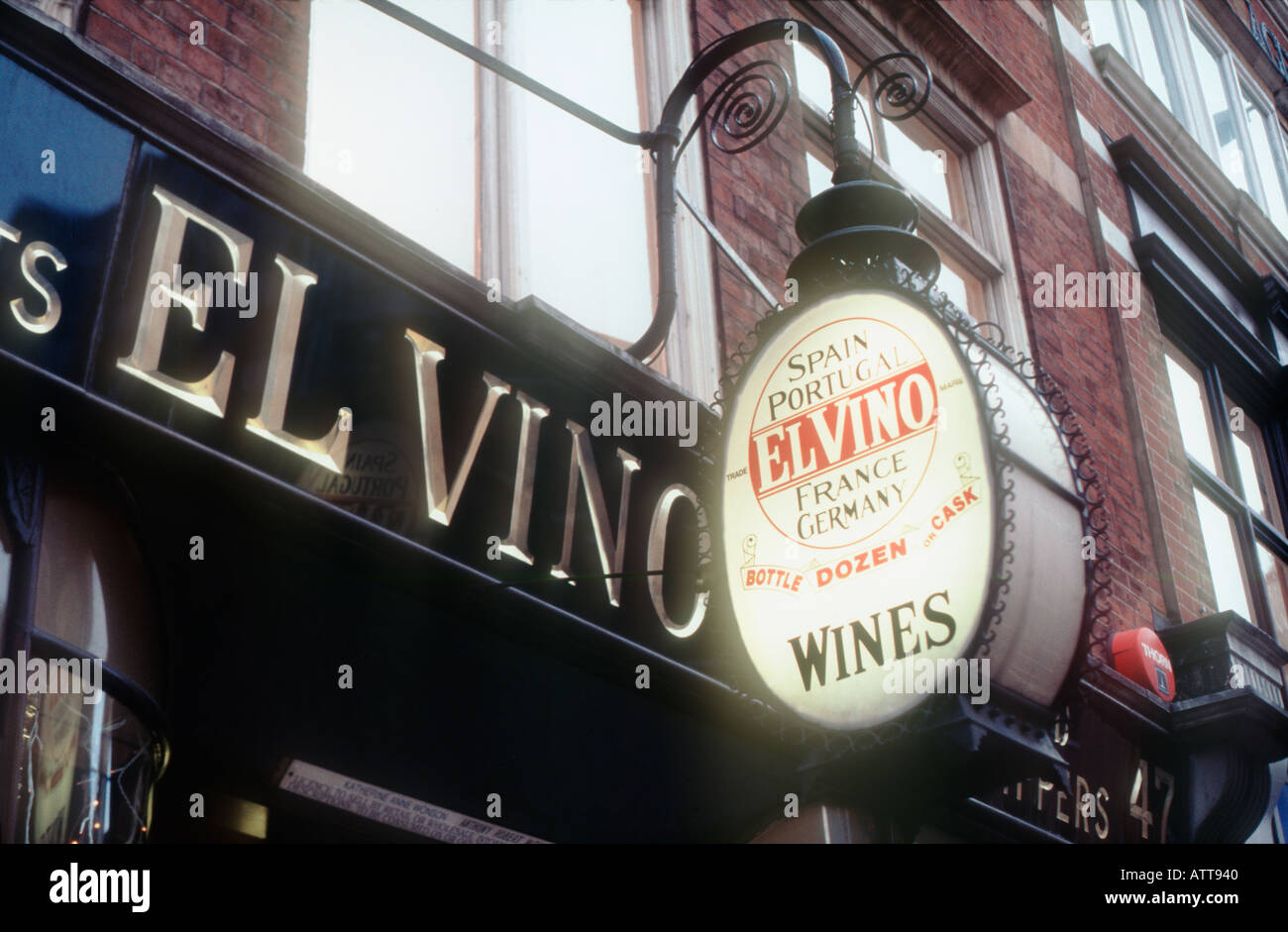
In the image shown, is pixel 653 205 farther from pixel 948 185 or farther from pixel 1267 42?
pixel 1267 42

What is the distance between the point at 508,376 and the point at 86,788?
1.68m

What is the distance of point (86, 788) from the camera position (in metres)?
2.64

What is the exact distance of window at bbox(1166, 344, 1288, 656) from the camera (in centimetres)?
823

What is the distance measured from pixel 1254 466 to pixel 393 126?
704 cm

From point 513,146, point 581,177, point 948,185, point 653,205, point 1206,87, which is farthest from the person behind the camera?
point 1206,87

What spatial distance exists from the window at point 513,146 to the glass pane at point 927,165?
6.38ft

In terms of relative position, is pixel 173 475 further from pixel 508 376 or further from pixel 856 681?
pixel 856 681

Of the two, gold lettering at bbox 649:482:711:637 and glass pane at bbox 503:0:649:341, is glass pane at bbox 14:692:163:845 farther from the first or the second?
glass pane at bbox 503:0:649:341

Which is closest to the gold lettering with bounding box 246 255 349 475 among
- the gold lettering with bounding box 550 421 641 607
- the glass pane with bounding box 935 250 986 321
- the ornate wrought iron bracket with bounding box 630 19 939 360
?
the gold lettering with bounding box 550 421 641 607

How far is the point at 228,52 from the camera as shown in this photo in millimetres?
3902

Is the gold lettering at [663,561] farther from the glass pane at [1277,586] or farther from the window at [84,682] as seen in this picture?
the glass pane at [1277,586]

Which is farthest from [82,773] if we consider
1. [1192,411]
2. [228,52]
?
[1192,411]
